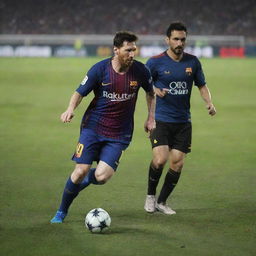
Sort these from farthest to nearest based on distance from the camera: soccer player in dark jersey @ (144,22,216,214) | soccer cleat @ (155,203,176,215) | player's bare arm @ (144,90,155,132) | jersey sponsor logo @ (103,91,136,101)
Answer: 1. soccer player in dark jersey @ (144,22,216,214)
2. soccer cleat @ (155,203,176,215)
3. player's bare arm @ (144,90,155,132)
4. jersey sponsor logo @ (103,91,136,101)

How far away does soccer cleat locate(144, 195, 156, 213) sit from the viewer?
8.48 meters

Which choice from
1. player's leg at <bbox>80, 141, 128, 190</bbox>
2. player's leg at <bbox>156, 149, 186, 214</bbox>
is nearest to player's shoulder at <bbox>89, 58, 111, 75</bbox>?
player's leg at <bbox>80, 141, 128, 190</bbox>

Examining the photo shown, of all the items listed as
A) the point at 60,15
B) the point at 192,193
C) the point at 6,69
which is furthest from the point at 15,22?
the point at 192,193

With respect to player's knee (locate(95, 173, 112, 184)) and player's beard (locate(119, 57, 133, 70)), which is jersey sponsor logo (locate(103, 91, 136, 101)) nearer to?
player's beard (locate(119, 57, 133, 70))

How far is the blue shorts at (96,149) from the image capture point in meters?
7.74

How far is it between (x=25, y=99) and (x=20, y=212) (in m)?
13.3

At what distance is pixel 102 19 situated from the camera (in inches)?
2010

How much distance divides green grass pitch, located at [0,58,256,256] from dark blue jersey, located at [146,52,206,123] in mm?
1201

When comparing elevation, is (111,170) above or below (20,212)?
above

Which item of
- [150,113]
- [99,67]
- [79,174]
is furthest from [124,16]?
[79,174]

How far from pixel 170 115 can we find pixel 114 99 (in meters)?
1.07

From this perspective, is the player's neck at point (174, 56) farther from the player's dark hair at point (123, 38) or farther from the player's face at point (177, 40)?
the player's dark hair at point (123, 38)

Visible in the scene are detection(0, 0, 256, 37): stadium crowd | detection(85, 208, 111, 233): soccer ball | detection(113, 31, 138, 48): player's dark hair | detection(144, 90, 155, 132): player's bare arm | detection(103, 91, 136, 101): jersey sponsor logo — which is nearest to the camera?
detection(85, 208, 111, 233): soccer ball

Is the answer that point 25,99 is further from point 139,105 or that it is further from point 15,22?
point 15,22
